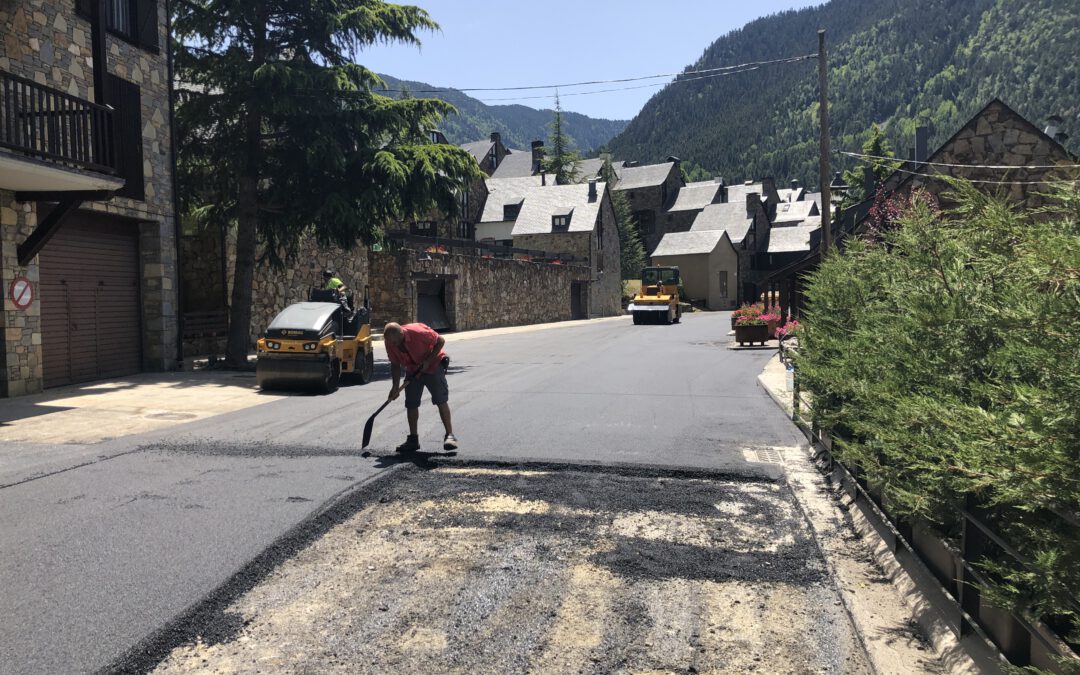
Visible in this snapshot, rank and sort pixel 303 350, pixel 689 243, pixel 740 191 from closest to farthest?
pixel 303 350
pixel 689 243
pixel 740 191

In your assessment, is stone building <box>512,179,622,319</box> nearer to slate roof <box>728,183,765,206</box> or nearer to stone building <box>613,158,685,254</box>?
stone building <box>613,158,685,254</box>

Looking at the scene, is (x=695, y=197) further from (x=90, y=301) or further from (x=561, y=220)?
(x=90, y=301)

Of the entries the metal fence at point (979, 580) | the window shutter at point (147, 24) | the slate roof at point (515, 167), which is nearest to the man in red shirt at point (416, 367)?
the metal fence at point (979, 580)

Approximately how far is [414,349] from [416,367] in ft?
0.72

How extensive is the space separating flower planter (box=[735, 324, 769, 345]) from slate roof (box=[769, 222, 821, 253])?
2039 inches

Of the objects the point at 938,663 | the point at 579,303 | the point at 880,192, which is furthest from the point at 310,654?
the point at 579,303

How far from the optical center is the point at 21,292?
12719 mm

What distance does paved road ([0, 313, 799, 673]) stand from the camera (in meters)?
4.16

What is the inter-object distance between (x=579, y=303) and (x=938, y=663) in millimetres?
49374

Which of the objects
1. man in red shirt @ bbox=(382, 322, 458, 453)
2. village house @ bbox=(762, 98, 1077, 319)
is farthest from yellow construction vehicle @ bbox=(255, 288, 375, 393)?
village house @ bbox=(762, 98, 1077, 319)

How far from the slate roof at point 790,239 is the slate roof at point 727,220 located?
4521 millimetres

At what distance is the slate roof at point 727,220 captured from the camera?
7069 centimetres

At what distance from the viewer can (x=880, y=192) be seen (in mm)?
24344

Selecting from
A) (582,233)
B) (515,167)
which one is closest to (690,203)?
(515,167)
